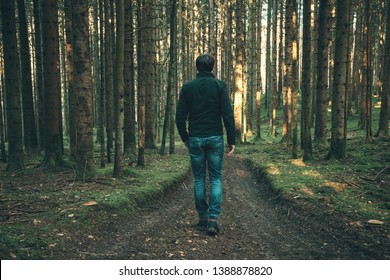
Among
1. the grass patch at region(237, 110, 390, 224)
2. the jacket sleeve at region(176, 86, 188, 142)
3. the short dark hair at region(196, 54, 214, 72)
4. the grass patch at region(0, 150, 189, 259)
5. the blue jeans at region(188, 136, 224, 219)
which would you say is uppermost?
the short dark hair at region(196, 54, 214, 72)

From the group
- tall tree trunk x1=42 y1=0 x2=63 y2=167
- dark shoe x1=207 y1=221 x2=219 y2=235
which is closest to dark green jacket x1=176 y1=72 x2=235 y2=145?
dark shoe x1=207 y1=221 x2=219 y2=235

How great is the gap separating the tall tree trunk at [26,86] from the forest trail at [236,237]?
34.5ft

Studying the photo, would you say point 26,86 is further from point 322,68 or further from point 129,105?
point 322,68

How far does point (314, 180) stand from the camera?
389 inches

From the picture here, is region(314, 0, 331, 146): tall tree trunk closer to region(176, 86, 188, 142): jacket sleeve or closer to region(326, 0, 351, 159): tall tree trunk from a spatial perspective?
region(326, 0, 351, 159): tall tree trunk

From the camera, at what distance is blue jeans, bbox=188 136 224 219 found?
18.4 feet

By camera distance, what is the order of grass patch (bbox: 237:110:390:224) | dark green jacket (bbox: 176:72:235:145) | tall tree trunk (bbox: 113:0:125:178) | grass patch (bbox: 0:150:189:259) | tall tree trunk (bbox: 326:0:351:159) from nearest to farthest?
grass patch (bbox: 0:150:189:259) → dark green jacket (bbox: 176:72:235:145) → grass patch (bbox: 237:110:390:224) → tall tree trunk (bbox: 113:0:125:178) → tall tree trunk (bbox: 326:0:351:159)

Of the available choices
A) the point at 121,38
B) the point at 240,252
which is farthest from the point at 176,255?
the point at 121,38

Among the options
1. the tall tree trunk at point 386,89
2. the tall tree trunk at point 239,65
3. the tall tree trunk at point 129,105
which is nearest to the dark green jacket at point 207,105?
the tall tree trunk at point 129,105

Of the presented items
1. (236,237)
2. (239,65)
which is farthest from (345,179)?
(239,65)

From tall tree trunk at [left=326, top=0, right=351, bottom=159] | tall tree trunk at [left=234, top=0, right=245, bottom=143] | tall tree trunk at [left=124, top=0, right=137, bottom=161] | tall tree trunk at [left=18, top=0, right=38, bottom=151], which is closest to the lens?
tall tree trunk at [left=326, top=0, right=351, bottom=159]

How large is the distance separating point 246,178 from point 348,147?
572 cm

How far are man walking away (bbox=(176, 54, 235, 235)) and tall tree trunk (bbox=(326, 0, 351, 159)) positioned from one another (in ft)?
26.4

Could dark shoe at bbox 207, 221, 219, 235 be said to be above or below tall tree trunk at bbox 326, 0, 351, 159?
below
